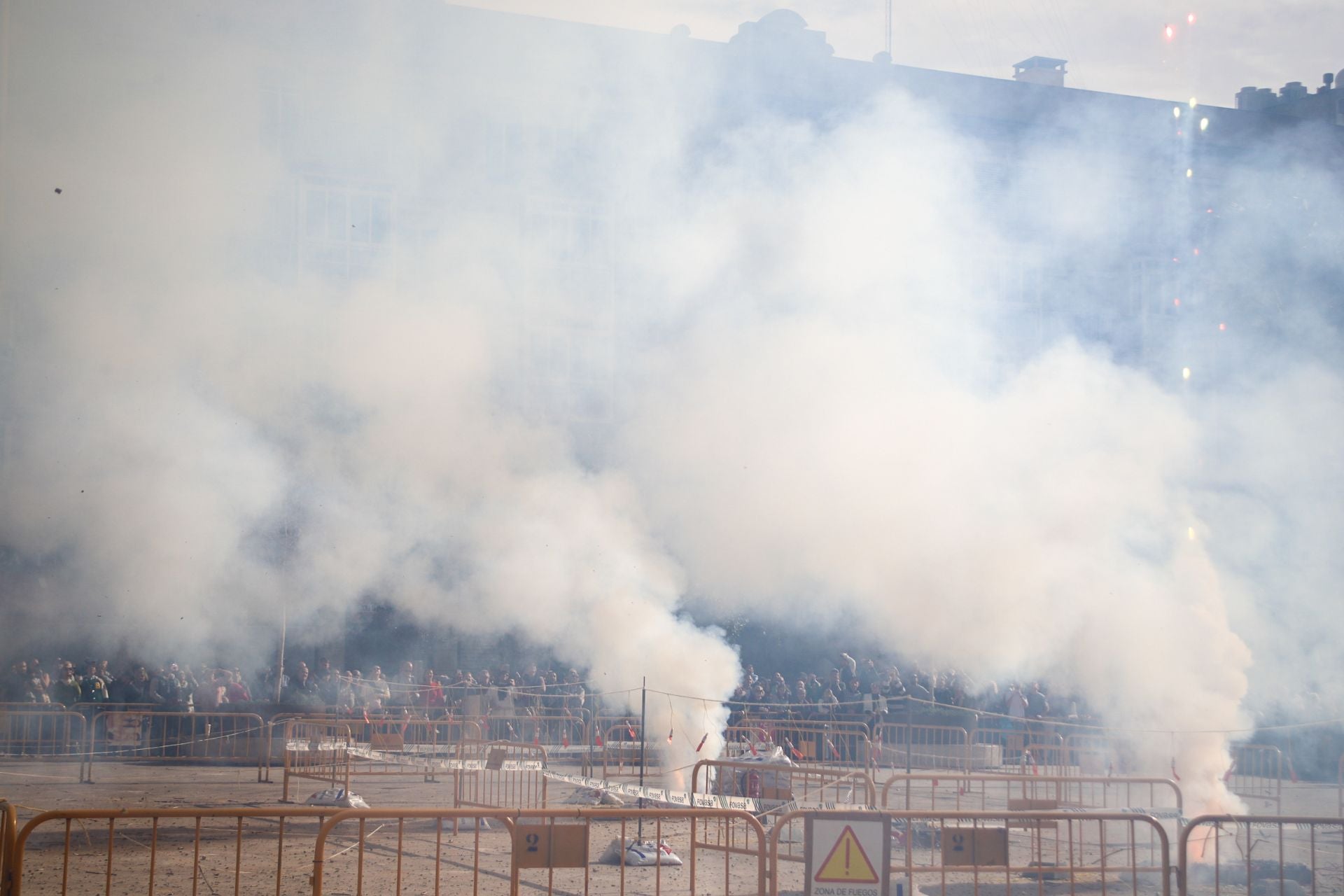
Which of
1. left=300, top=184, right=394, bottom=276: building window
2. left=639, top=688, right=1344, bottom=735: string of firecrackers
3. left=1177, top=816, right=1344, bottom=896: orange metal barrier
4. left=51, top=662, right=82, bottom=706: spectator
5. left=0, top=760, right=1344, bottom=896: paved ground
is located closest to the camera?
left=1177, top=816, right=1344, bottom=896: orange metal barrier

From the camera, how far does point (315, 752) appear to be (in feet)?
32.1

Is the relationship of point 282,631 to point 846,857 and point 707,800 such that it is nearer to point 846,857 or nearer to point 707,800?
point 707,800

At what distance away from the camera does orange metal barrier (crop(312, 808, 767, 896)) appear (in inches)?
154

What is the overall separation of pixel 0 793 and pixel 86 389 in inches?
165

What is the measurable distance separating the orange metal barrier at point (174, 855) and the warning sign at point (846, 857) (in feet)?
5.34

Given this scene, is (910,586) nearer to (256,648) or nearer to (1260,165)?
(1260,165)

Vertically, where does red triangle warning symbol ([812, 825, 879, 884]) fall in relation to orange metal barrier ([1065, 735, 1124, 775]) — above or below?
above

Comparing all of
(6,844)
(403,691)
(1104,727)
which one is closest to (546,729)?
(403,691)

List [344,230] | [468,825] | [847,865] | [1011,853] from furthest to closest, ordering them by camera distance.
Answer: [344,230], [468,825], [1011,853], [847,865]

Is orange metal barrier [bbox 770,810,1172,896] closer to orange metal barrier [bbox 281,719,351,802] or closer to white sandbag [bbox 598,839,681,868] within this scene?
white sandbag [bbox 598,839,681,868]

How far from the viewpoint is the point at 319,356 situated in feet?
39.2

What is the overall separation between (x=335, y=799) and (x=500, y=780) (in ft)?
4.71

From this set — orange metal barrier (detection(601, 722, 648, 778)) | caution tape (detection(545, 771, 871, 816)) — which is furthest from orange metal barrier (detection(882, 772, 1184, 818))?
orange metal barrier (detection(601, 722, 648, 778))

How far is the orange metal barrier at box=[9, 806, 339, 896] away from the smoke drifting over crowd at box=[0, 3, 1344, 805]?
190 inches
